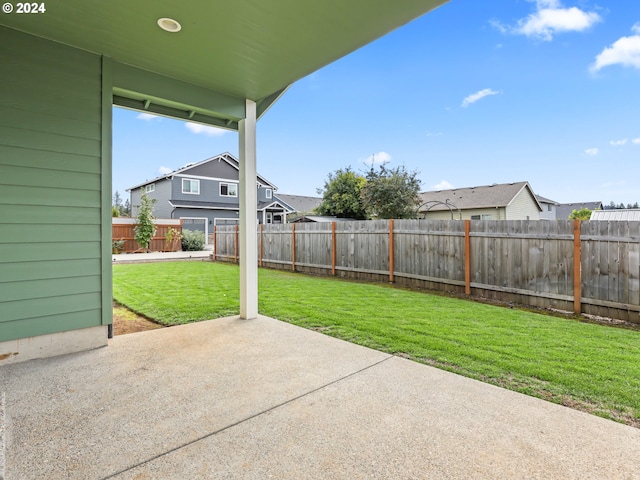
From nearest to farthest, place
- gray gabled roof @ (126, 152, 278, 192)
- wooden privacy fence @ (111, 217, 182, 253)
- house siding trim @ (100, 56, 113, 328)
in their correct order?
house siding trim @ (100, 56, 113, 328), wooden privacy fence @ (111, 217, 182, 253), gray gabled roof @ (126, 152, 278, 192)

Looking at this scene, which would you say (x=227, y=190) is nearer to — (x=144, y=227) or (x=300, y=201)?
(x=144, y=227)

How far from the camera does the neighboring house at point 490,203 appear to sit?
65.1 feet

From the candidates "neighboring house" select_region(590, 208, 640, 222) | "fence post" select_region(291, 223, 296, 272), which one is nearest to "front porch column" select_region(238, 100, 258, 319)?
"fence post" select_region(291, 223, 296, 272)

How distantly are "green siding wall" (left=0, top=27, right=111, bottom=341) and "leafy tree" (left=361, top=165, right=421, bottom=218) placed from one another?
46.1 feet

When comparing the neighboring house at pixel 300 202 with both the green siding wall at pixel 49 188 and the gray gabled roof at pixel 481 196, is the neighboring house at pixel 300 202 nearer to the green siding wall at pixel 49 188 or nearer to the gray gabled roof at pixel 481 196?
the gray gabled roof at pixel 481 196

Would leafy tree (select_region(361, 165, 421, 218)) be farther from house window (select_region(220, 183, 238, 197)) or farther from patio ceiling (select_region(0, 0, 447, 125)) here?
patio ceiling (select_region(0, 0, 447, 125))

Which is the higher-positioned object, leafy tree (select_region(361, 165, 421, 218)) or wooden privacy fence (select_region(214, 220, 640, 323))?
leafy tree (select_region(361, 165, 421, 218))

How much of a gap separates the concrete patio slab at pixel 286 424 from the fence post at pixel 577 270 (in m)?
3.54

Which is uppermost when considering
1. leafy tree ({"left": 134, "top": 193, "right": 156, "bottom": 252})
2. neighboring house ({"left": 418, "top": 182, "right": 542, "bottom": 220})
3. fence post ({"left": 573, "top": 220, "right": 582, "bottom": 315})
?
neighboring house ({"left": 418, "top": 182, "right": 542, "bottom": 220})

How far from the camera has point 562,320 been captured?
4504 mm

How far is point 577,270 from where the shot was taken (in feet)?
16.1

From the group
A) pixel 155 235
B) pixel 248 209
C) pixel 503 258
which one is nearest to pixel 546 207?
pixel 503 258

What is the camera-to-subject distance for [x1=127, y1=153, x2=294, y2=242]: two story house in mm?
21094

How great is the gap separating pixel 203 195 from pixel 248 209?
19.0m
